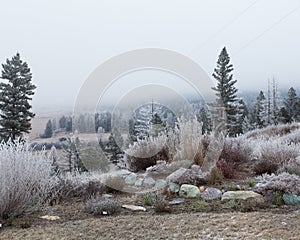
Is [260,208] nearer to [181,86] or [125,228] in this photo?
[125,228]

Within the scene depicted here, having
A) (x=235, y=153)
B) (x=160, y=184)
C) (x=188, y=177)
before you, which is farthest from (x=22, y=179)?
(x=235, y=153)

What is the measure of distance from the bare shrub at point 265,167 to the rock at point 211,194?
Answer: 4.49 ft

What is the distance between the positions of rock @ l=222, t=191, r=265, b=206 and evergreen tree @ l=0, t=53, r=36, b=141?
17911 millimetres

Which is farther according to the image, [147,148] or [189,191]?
[147,148]

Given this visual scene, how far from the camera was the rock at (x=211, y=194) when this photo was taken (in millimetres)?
4309

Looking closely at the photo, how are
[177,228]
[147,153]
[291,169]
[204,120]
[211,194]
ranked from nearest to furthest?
[177,228], [211,194], [291,169], [147,153], [204,120]

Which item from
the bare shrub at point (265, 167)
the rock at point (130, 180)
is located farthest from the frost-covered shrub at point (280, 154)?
the rock at point (130, 180)

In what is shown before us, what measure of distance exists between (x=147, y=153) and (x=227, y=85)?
65.5 ft

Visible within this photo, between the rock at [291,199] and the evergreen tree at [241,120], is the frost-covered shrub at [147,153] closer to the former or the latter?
the rock at [291,199]

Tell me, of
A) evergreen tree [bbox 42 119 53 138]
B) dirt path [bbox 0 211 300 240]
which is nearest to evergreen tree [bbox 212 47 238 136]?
evergreen tree [bbox 42 119 53 138]

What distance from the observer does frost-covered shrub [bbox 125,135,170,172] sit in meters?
6.91

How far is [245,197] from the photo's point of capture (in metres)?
4.08

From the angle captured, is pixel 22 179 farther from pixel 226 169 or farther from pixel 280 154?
pixel 280 154

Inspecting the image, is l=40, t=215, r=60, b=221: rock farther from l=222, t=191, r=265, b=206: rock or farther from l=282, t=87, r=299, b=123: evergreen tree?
l=282, t=87, r=299, b=123: evergreen tree
